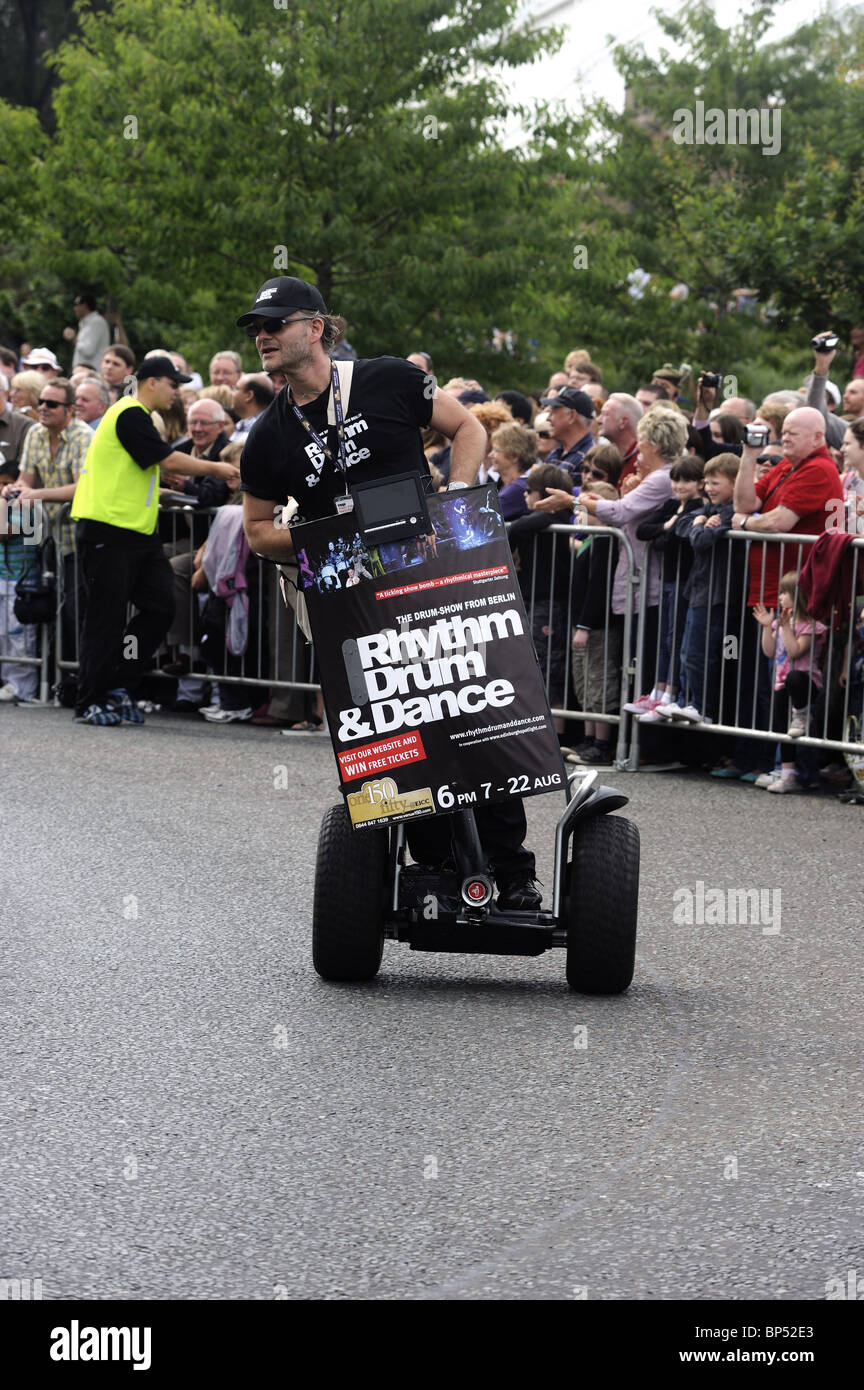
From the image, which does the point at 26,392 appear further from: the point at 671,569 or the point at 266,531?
the point at 266,531

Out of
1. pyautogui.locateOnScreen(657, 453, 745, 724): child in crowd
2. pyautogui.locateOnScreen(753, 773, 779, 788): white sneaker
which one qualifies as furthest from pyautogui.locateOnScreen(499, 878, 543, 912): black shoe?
pyautogui.locateOnScreen(657, 453, 745, 724): child in crowd

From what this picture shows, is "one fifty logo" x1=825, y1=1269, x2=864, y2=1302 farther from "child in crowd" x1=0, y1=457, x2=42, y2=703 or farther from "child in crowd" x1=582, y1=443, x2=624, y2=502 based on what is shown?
"child in crowd" x1=0, y1=457, x2=42, y2=703

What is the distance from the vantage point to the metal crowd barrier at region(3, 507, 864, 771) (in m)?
10.1

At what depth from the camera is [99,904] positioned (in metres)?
7.41

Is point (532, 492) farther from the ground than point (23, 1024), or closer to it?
farther from the ground

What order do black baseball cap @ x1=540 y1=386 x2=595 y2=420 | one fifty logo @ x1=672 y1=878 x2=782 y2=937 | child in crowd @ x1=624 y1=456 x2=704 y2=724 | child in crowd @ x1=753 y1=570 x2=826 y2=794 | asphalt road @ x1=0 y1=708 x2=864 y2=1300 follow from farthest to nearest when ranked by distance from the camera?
black baseball cap @ x1=540 y1=386 x2=595 y2=420, child in crowd @ x1=624 y1=456 x2=704 y2=724, child in crowd @ x1=753 y1=570 x2=826 y2=794, one fifty logo @ x1=672 y1=878 x2=782 y2=937, asphalt road @ x1=0 y1=708 x2=864 y2=1300

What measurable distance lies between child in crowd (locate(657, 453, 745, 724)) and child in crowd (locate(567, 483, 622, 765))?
0.50m

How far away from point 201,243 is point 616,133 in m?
9.88

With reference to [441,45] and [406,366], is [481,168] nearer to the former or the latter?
[441,45]

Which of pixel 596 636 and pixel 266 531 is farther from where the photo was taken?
pixel 596 636

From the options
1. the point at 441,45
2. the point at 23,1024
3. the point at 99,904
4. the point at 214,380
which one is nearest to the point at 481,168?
the point at 441,45

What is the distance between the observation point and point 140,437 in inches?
468

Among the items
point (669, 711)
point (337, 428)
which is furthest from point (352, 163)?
point (337, 428)

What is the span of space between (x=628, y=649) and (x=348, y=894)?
5094 mm
